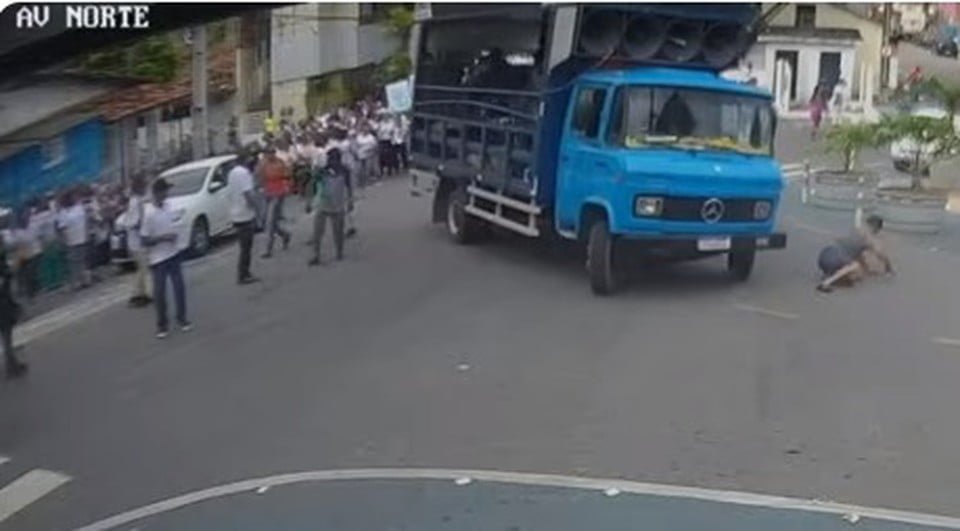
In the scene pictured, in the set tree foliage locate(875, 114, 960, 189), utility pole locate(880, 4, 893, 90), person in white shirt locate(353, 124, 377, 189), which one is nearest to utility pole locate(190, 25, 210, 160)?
person in white shirt locate(353, 124, 377, 189)

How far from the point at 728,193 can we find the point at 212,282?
19.5ft

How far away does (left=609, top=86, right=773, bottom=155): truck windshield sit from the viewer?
1449 centimetres

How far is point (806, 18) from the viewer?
157ft

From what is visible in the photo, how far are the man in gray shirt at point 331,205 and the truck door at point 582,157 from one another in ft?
9.60

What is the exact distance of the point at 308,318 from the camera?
13633mm

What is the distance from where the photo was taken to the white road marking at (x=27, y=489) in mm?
8213

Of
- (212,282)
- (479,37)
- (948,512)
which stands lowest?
(212,282)

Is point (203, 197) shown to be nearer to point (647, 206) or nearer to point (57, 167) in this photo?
point (57, 167)

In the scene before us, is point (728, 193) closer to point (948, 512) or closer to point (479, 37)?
point (479, 37)

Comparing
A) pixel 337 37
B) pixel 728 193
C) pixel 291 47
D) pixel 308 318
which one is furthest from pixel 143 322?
pixel 337 37

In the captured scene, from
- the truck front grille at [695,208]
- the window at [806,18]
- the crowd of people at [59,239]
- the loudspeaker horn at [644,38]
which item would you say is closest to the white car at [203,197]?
the crowd of people at [59,239]

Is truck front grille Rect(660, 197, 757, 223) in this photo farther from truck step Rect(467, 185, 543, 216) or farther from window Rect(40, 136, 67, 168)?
window Rect(40, 136, 67, 168)

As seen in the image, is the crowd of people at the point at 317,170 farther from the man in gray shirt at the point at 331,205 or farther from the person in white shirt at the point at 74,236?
the person in white shirt at the point at 74,236

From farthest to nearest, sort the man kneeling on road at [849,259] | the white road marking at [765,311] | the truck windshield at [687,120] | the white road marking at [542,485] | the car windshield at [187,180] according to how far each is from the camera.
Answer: the car windshield at [187,180] → the man kneeling on road at [849,259] → the truck windshield at [687,120] → the white road marking at [765,311] → the white road marking at [542,485]
